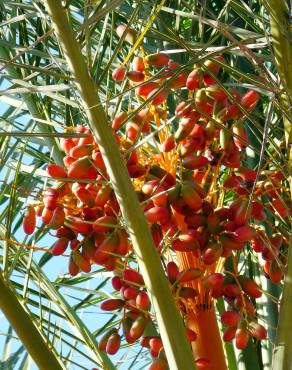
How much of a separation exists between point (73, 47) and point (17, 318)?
1.30 ft

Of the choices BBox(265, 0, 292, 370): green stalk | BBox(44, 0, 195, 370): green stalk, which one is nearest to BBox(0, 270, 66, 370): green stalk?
BBox(44, 0, 195, 370): green stalk

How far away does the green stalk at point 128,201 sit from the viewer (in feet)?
3.72

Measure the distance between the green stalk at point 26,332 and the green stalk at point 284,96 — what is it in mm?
308

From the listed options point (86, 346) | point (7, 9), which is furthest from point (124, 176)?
point (7, 9)

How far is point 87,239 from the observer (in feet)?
4.53

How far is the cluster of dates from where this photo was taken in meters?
1.34

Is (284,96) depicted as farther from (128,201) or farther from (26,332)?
(26,332)

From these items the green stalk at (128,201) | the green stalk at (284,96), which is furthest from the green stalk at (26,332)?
the green stalk at (284,96)

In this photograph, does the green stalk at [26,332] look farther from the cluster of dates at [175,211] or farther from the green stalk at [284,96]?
the green stalk at [284,96]

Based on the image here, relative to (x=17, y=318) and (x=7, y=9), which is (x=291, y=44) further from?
(x=7, y=9)

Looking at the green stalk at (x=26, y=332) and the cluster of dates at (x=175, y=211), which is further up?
the cluster of dates at (x=175, y=211)

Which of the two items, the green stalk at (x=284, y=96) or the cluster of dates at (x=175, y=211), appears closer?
the green stalk at (x=284, y=96)

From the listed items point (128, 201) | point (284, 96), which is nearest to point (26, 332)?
point (128, 201)

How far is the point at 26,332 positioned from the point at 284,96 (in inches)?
19.6
